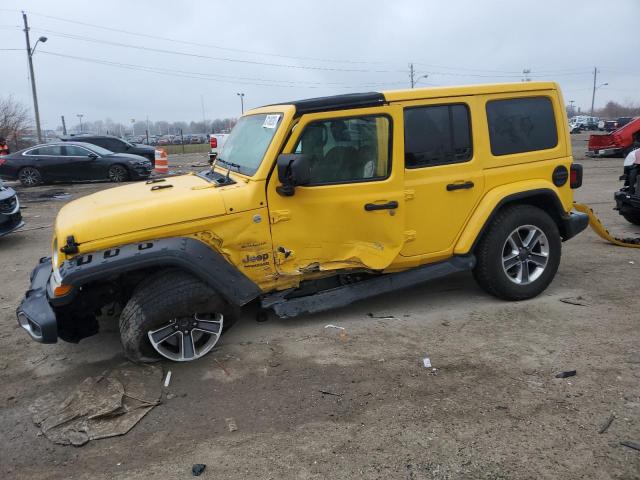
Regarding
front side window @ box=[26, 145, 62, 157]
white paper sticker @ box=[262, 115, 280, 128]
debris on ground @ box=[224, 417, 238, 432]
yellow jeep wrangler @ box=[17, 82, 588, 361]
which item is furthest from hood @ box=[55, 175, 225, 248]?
front side window @ box=[26, 145, 62, 157]

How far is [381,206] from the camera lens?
4320 mm

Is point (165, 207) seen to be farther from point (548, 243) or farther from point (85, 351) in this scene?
point (548, 243)

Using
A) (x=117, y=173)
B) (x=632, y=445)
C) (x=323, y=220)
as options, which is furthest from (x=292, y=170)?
(x=117, y=173)

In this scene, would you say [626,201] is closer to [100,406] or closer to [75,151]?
[100,406]

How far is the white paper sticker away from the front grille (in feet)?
18.6

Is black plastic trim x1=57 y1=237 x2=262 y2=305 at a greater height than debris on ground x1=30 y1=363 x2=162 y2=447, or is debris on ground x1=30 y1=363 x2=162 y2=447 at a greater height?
black plastic trim x1=57 y1=237 x2=262 y2=305

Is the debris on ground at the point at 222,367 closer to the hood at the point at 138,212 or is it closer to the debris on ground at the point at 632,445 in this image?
the hood at the point at 138,212

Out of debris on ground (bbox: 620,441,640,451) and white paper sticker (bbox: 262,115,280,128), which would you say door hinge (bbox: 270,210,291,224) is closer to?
white paper sticker (bbox: 262,115,280,128)

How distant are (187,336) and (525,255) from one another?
322cm

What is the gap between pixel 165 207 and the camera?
12.6ft

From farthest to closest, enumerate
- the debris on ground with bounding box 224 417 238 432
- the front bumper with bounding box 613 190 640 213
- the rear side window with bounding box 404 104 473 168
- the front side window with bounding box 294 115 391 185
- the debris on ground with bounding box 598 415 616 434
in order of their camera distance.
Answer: the front bumper with bounding box 613 190 640 213, the rear side window with bounding box 404 104 473 168, the front side window with bounding box 294 115 391 185, the debris on ground with bounding box 224 417 238 432, the debris on ground with bounding box 598 415 616 434

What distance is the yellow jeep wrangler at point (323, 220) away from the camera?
12.4ft

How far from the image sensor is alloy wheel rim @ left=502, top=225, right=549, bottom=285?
493 cm

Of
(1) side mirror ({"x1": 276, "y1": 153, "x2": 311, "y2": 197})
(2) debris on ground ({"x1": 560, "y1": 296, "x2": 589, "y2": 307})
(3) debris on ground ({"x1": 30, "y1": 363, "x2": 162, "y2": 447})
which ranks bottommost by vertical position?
(3) debris on ground ({"x1": 30, "y1": 363, "x2": 162, "y2": 447})
